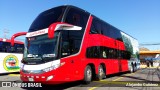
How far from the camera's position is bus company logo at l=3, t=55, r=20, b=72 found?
2066cm

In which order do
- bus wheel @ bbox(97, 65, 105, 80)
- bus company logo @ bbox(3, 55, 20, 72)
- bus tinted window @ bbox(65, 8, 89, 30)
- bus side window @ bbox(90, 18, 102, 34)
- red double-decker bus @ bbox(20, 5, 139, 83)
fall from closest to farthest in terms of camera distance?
red double-decker bus @ bbox(20, 5, 139, 83) < bus tinted window @ bbox(65, 8, 89, 30) < bus side window @ bbox(90, 18, 102, 34) < bus wheel @ bbox(97, 65, 105, 80) < bus company logo @ bbox(3, 55, 20, 72)

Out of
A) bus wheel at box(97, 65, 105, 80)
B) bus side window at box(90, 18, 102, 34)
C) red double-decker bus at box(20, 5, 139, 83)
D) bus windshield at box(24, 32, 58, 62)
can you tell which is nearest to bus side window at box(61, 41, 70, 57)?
red double-decker bus at box(20, 5, 139, 83)

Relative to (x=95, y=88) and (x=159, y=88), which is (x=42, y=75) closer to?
(x=95, y=88)

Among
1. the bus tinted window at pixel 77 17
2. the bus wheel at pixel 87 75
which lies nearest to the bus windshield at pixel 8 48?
the bus tinted window at pixel 77 17

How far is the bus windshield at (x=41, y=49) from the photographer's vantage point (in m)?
10.0

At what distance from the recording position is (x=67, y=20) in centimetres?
1126

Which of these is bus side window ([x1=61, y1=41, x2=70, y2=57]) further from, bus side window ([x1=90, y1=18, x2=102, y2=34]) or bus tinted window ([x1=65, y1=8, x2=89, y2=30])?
bus side window ([x1=90, y1=18, x2=102, y2=34])

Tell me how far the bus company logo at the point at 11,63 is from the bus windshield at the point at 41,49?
10408 mm

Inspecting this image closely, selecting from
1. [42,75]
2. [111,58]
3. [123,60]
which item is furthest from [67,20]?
[123,60]

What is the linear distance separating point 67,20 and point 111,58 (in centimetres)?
726


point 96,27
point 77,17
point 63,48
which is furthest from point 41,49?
point 96,27

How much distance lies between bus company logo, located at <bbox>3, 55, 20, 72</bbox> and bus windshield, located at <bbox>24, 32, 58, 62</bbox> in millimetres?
10408

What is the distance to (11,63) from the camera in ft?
70.1

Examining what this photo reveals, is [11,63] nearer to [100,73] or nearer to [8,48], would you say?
[8,48]
